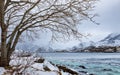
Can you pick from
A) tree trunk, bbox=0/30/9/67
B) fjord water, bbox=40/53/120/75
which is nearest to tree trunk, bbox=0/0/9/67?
A: tree trunk, bbox=0/30/9/67

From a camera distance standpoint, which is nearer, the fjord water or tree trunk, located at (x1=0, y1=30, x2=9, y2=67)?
tree trunk, located at (x1=0, y1=30, x2=9, y2=67)

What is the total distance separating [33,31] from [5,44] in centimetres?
286

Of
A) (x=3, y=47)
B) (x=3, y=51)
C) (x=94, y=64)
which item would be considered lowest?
(x=94, y=64)

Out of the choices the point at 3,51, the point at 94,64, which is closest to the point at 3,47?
the point at 3,51

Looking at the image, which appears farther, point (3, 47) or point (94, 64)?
point (94, 64)

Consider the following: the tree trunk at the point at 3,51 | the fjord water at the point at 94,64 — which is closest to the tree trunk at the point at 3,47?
the tree trunk at the point at 3,51

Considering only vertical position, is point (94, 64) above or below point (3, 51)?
below

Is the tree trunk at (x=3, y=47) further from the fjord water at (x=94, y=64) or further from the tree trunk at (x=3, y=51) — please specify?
the fjord water at (x=94, y=64)

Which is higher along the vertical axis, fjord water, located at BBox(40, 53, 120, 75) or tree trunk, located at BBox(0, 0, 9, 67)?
tree trunk, located at BBox(0, 0, 9, 67)

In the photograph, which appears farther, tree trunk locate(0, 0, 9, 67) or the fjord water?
the fjord water

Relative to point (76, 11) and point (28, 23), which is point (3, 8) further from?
point (76, 11)

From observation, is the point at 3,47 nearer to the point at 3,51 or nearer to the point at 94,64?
the point at 3,51

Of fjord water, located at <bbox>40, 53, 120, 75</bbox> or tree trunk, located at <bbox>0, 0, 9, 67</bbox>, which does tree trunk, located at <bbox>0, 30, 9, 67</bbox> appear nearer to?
tree trunk, located at <bbox>0, 0, 9, 67</bbox>

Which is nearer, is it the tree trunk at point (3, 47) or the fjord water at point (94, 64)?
the tree trunk at point (3, 47)
